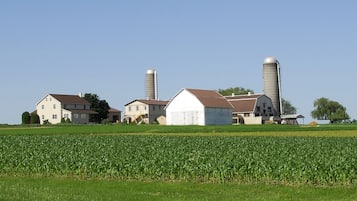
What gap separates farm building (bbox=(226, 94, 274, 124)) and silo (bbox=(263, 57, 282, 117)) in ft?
24.3

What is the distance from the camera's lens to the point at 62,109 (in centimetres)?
13500

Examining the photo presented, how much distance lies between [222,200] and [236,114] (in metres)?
105

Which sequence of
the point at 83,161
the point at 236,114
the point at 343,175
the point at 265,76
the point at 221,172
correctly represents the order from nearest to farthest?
the point at 343,175 → the point at 221,172 → the point at 83,161 → the point at 236,114 → the point at 265,76

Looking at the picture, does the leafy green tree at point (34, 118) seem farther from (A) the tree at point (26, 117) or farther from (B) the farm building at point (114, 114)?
(B) the farm building at point (114, 114)

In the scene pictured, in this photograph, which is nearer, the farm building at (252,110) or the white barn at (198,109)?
the white barn at (198,109)

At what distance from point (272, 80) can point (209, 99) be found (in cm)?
3234

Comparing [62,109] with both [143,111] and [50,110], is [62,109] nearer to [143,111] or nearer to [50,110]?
[50,110]

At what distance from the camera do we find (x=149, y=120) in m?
140

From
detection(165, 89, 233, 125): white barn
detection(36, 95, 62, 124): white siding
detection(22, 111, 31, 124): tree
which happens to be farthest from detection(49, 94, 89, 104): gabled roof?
detection(165, 89, 233, 125): white barn

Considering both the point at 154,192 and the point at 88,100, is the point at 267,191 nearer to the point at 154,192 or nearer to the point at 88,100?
the point at 154,192

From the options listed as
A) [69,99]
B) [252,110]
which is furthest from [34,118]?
[252,110]

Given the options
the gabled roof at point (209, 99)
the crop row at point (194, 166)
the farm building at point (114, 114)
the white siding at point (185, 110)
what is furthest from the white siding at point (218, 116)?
the crop row at point (194, 166)

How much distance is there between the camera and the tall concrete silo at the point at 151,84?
155 m


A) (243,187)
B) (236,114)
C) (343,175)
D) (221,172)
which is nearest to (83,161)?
(221,172)
